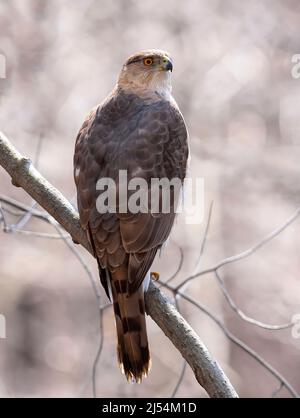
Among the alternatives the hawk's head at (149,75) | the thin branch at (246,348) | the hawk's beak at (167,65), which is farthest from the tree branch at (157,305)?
the hawk's beak at (167,65)

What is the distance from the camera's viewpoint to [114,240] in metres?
4.91

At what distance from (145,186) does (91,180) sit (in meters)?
0.28

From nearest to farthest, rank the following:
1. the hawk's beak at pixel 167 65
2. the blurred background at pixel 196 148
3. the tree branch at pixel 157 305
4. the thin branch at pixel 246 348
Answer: the tree branch at pixel 157 305, the thin branch at pixel 246 348, the hawk's beak at pixel 167 65, the blurred background at pixel 196 148

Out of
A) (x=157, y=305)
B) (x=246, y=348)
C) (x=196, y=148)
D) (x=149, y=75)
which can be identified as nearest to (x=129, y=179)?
(x=157, y=305)

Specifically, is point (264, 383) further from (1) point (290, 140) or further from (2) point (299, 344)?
(1) point (290, 140)

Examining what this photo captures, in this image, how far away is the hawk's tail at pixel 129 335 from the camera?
4902 millimetres

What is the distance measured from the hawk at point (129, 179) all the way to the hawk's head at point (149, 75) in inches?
0.7

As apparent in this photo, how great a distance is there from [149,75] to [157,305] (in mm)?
1557

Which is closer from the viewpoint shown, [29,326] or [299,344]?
[299,344]

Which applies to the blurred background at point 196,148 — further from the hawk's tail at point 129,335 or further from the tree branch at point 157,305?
the hawk's tail at point 129,335

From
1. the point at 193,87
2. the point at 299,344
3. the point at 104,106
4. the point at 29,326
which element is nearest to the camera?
the point at 104,106

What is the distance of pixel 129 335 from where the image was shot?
16.3 feet

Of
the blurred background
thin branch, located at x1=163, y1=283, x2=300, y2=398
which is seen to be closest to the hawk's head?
thin branch, located at x1=163, y1=283, x2=300, y2=398

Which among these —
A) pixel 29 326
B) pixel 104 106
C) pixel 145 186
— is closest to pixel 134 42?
pixel 29 326
